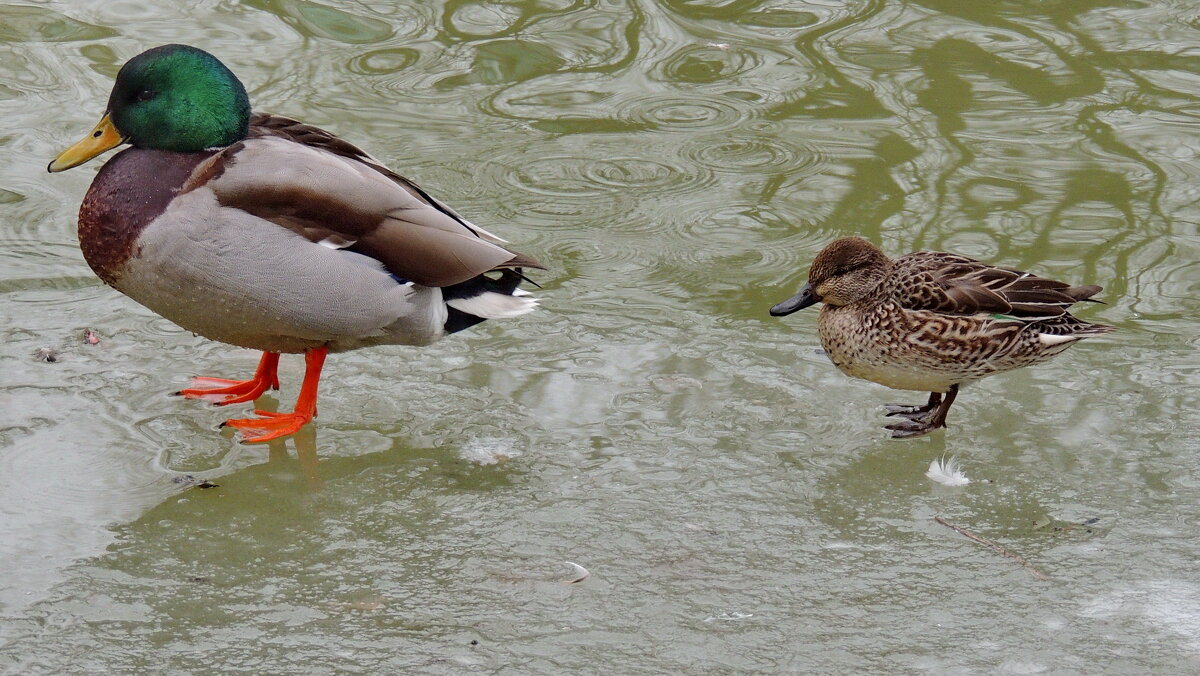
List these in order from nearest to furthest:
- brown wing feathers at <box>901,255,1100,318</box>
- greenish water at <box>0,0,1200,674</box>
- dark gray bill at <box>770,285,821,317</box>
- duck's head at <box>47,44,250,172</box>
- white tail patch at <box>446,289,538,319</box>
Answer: greenish water at <box>0,0,1200,674</box> < duck's head at <box>47,44,250,172</box> < brown wing feathers at <box>901,255,1100,318</box> < white tail patch at <box>446,289,538,319</box> < dark gray bill at <box>770,285,821,317</box>

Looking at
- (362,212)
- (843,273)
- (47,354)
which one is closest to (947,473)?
(843,273)

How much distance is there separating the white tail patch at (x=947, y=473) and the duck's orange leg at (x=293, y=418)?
1923mm

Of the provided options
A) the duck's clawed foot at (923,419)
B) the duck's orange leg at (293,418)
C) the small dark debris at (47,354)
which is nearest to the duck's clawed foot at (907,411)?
the duck's clawed foot at (923,419)

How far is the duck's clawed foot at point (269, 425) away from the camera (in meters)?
4.31

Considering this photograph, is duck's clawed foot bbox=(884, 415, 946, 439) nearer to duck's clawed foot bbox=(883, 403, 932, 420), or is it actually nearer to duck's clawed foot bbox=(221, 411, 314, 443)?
duck's clawed foot bbox=(883, 403, 932, 420)

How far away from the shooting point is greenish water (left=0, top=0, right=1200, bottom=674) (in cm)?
338

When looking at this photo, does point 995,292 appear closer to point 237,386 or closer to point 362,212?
point 362,212

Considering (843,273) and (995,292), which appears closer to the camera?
(995,292)

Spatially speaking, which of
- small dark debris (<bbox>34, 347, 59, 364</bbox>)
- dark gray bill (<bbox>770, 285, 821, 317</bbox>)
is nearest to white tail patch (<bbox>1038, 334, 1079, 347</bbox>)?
dark gray bill (<bbox>770, 285, 821, 317</bbox>)

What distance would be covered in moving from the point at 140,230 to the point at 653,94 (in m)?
3.52

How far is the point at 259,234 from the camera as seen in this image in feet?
13.5

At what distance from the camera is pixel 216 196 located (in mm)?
4094

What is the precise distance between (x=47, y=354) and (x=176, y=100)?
1.02m

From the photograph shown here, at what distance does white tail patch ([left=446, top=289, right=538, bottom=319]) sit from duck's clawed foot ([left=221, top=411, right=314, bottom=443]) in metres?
0.60
